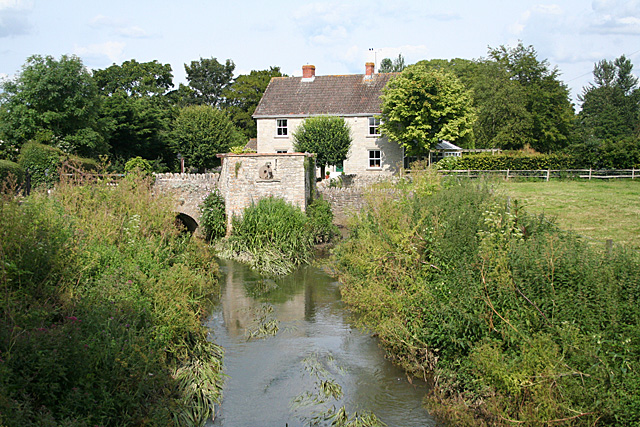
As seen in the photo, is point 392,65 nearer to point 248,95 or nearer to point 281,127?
point 248,95

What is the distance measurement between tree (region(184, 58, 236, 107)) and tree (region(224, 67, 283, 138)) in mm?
4397

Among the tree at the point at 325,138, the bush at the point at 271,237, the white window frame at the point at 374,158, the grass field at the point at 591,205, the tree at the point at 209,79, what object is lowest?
the bush at the point at 271,237

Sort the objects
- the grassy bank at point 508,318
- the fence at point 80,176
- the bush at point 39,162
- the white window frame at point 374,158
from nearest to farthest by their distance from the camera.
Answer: the grassy bank at point 508,318, the fence at point 80,176, the bush at point 39,162, the white window frame at point 374,158

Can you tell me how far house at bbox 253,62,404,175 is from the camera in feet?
123

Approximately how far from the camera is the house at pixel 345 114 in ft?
123

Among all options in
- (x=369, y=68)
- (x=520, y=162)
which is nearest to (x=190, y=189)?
(x=520, y=162)

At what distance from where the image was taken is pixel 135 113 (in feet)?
134

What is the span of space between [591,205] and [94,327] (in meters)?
18.7

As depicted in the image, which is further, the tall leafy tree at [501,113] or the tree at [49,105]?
the tall leafy tree at [501,113]

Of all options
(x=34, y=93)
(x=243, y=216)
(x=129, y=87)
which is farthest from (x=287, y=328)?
(x=129, y=87)

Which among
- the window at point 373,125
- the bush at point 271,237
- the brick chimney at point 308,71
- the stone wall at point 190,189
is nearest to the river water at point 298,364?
the bush at point 271,237

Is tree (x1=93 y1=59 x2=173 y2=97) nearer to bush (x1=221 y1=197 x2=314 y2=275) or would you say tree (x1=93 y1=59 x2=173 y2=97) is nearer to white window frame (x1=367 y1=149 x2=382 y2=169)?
white window frame (x1=367 y1=149 x2=382 y2=169)

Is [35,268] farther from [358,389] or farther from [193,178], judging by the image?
[193,178]

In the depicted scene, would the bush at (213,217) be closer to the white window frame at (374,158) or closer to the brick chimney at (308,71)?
the white window frame at (374,158)
